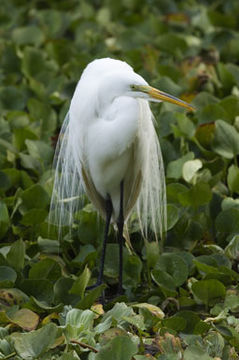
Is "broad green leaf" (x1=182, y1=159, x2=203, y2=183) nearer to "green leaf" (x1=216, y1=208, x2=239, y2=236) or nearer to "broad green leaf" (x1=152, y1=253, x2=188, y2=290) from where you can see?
"green leaf" (x1=216, y1=208, x2=239, y2=236)

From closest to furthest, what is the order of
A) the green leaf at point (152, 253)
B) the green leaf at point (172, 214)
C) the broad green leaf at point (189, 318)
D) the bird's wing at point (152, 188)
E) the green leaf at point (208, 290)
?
the broad green leaf at point (189, 318) → the green leaf at point (208, 290) → the bird's wing at point (152, 188) → the green leaf at point (152, 253) → the green leaf at point (172, 214)

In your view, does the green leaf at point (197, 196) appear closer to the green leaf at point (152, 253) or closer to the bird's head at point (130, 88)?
the green leaf at point (152, 253)

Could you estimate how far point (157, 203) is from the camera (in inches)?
128

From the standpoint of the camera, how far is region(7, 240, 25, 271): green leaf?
119 inches

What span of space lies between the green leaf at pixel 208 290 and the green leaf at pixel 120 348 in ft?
1.92

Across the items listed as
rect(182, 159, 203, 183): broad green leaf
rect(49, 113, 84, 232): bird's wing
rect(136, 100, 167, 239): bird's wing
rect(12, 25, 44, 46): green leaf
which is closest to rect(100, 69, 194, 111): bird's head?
rect(136, 100, 167, 239): bird's wing

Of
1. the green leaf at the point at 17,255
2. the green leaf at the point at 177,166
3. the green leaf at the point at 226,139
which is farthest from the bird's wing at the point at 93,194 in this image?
the green leaf at the point at 226,139

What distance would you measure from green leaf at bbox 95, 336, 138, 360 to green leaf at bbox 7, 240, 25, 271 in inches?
28.8

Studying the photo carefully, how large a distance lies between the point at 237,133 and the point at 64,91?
3.71 ft

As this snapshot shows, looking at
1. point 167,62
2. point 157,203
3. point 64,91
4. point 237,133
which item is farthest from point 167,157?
point 167,62

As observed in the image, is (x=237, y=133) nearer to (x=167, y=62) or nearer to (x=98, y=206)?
(x=98, y=206)

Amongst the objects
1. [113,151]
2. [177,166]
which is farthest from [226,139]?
[113,151]

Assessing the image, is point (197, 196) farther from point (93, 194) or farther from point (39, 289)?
point (39, 289)

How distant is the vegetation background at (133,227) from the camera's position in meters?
2.64
